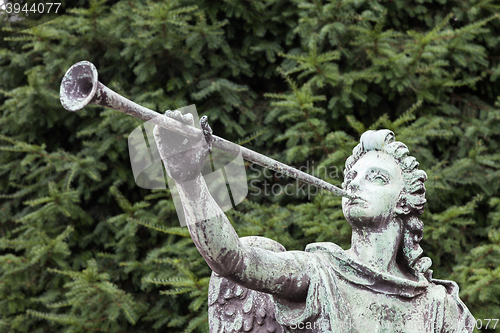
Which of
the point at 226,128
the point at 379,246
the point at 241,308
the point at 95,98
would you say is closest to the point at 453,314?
the point at 379,246

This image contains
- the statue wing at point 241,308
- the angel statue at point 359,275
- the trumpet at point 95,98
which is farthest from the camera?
the statue wing at point 241,308

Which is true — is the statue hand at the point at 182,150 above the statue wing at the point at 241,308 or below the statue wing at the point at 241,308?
above

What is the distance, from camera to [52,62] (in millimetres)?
5301

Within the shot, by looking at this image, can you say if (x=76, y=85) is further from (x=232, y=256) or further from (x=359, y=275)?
(x=359, y=275)

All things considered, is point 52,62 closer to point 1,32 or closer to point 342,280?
point 1,32

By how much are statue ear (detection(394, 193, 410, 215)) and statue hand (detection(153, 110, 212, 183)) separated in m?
0.90

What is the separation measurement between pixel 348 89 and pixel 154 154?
3356mm

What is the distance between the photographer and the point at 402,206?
2.43m

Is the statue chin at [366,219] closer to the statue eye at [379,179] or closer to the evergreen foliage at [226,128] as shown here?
the statue eye at [379,179]

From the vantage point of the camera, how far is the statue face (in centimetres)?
238

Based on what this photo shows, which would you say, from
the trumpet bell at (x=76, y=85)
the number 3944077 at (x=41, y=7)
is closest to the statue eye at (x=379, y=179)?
the trumpet bell at (x=76, y=85)

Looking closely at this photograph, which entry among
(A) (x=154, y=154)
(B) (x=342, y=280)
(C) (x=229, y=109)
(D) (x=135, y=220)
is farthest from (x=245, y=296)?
(C) (x=229, y=109)

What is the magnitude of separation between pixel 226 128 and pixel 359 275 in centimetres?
311

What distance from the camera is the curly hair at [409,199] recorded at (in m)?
2.44
